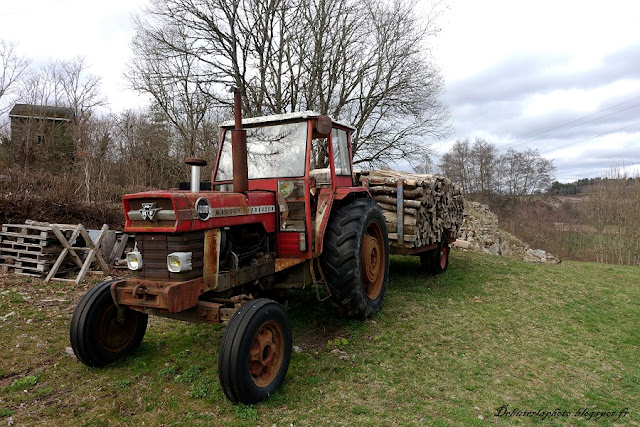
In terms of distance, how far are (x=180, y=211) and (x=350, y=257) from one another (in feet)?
6.40

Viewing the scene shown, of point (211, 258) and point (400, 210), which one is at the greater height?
point (400, 210)

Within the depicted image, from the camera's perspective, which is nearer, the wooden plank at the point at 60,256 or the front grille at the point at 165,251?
the front grille at the point at 165,251

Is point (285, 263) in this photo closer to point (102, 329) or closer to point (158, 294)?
point (158, 294)

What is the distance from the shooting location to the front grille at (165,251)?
3.03 m

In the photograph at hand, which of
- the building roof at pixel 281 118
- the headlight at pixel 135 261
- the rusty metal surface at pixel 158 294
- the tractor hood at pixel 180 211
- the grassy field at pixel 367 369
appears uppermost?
the building roof at pixel 281 118

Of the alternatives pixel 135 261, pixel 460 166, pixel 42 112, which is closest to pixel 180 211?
pixel 135 261

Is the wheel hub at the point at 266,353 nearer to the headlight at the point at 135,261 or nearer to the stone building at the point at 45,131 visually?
the headlight at the point at 135,261

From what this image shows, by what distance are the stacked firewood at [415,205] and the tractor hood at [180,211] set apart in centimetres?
360

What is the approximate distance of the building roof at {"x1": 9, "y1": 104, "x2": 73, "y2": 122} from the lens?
17.3m

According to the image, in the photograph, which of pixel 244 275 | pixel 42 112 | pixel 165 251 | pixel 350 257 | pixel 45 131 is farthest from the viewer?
pixel 42 112

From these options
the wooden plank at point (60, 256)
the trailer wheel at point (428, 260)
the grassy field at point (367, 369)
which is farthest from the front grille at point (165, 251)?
the trailer wheel at point (428, 260)

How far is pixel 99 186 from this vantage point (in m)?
9.85

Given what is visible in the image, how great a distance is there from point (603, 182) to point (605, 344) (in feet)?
66.4

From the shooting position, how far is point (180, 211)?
295 centimetres
